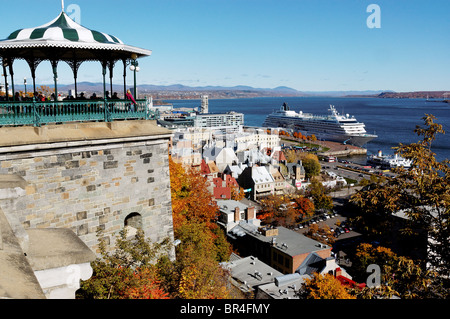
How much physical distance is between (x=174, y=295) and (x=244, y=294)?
12.7m

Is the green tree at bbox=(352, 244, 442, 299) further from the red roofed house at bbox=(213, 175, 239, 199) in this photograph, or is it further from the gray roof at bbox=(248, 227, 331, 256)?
the red roofed house at bbox=(213, 175, 239, 199)

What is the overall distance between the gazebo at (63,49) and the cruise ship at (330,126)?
117981 mm

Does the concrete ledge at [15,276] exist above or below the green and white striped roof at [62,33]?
below

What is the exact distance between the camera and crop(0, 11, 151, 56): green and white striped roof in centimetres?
859

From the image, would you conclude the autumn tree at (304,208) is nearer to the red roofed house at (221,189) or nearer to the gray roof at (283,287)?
the red roofed house at (221,189)

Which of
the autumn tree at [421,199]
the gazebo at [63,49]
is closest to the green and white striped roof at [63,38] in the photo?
the gazebo at [63,49]

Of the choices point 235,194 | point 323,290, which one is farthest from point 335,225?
point 323,290

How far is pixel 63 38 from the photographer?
29.4 feet

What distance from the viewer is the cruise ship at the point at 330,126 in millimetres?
122312

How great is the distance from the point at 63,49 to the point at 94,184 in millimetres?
3623

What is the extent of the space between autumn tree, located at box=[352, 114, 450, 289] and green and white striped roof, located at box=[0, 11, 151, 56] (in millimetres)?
6951
